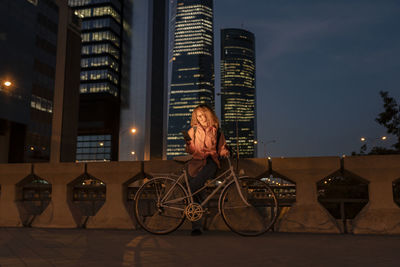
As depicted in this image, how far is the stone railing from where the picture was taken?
18.4 ft

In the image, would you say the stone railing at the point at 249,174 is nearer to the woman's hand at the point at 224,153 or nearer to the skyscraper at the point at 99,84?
the woman's hand at the point at 224,153

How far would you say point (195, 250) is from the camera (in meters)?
4.26

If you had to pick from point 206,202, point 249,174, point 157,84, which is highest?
point 157,84

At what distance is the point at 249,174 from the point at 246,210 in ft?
2.05

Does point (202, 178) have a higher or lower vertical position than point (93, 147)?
lower

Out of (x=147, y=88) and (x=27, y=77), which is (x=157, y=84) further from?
(x=27, y=77)

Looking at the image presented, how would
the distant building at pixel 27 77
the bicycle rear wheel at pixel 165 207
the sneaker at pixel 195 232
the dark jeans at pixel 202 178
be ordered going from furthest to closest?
the distant building at pixel 27 77 < the dark jeans at pixel 202 178 < the bicycle rear wheel at pixel 165 207 < the sneaker at pixel 195 232

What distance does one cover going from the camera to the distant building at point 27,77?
171 ft

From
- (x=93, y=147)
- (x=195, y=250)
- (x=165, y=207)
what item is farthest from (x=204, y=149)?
(x=93, y=147)


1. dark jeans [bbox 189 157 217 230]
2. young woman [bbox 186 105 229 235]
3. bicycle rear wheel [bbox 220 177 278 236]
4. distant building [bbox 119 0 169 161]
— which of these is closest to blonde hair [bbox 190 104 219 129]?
young woman [bbox 186 105 229 235]

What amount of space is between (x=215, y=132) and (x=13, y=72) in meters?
55.9

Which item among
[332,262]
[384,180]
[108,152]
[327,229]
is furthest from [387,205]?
[108,152]

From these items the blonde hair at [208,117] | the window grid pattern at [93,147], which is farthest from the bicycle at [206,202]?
the window grid pattern at [93,147]

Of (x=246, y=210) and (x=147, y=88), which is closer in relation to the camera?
(x=246, y=210)
